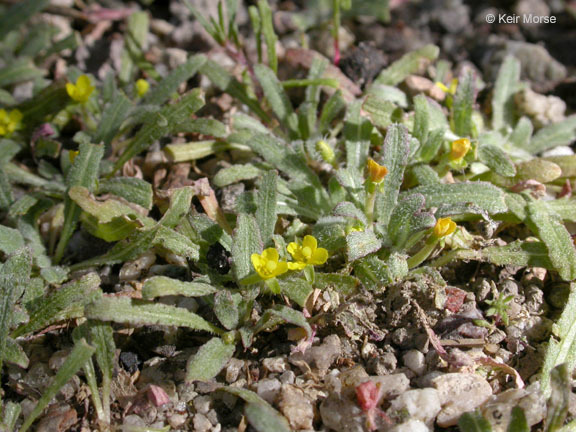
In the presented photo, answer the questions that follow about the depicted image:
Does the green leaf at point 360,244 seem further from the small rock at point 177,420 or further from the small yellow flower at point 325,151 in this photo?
the small rock at point 177,420

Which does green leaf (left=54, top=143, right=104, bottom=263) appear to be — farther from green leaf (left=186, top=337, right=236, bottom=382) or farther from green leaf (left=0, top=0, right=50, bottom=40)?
green leaf (left=0, top=0, right=50, bottom=40)

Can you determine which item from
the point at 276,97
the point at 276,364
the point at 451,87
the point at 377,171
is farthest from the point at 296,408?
the point at 451,87

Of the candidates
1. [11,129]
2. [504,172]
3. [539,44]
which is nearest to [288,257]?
[504,172]

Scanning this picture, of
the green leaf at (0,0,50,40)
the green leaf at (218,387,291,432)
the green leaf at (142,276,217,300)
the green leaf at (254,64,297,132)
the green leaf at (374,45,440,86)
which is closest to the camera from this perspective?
the green leaf at (218,387,291,432)

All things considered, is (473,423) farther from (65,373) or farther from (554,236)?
(65,373)

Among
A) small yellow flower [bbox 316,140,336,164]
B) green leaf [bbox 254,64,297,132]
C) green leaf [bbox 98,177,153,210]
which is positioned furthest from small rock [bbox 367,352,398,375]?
green leaf [bbox 254,64,297,132]
